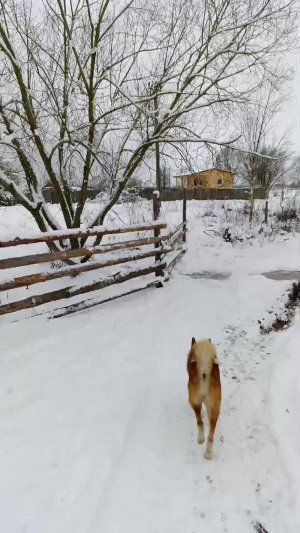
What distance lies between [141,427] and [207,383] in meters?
0.91

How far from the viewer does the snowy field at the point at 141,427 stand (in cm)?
255

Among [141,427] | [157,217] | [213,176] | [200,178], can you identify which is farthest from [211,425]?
[213,176]

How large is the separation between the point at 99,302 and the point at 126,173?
3.22 meters

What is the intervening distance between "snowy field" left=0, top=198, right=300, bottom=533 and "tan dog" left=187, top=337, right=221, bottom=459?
333 mm

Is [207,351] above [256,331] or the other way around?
above

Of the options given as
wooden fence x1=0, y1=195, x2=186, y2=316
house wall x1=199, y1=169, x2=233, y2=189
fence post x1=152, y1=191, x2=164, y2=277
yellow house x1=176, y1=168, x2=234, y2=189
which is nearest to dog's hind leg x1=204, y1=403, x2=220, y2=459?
wooden fence x1=0, y1=195, x2=186, y2=316

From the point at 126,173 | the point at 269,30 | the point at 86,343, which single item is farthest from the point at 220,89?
the point at 86,343

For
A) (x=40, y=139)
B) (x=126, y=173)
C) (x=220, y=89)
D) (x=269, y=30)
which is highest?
(x=269, y=30)

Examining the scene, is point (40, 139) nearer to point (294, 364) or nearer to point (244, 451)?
point (294, 364)

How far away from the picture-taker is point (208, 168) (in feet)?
28.0

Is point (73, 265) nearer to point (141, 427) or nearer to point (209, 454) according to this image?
point (141, 427)

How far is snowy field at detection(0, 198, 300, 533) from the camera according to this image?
255 cm

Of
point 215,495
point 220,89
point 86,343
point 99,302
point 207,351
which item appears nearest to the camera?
point 215,495

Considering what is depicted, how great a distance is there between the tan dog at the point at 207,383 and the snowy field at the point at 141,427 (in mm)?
333
